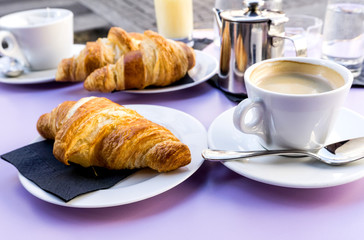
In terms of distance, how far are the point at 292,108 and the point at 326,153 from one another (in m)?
0.10

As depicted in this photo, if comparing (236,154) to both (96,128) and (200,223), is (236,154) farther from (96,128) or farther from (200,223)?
(96,128)

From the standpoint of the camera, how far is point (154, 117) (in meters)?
0.85

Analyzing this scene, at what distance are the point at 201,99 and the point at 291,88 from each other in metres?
0.32

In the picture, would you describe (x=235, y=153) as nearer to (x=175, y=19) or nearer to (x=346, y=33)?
(x=346, y=33)

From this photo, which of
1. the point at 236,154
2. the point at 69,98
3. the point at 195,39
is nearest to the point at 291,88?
the point at 236,154

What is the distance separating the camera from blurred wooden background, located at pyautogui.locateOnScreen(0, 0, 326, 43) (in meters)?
2.90

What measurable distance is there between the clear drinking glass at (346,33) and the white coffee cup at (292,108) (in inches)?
15.2

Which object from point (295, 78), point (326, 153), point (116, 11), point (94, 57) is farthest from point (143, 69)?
point (116, 11)

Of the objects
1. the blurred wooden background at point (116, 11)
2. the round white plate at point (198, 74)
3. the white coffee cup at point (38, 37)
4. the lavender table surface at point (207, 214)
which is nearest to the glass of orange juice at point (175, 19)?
the round white plate at point (198, 74)

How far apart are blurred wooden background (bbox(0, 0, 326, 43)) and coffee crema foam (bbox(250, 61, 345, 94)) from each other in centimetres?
200

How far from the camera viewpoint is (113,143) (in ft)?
2.23

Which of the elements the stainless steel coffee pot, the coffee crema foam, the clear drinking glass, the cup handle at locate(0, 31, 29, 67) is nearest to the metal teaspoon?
the coffee crema foam

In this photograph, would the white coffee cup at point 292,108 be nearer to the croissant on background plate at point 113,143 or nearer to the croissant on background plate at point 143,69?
the croissant on background plate at point 113,143

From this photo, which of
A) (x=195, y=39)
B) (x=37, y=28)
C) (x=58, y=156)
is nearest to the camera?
(x=58, y=156)
